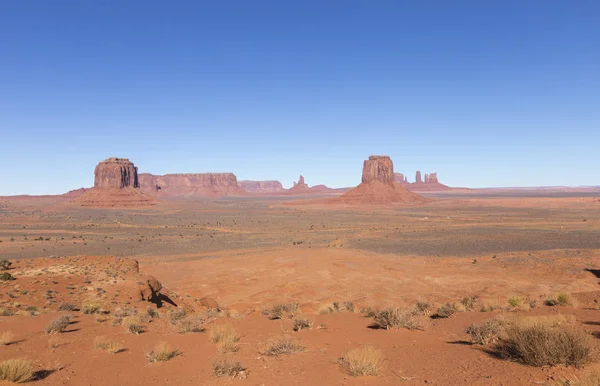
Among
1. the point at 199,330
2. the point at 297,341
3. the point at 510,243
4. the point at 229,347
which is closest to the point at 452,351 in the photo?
the point at 297,341

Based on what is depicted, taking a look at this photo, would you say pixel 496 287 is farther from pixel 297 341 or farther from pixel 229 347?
Answer: pixel 229 347

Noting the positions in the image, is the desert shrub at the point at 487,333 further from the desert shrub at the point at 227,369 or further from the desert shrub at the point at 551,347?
the desert shrub at the point at 227,369

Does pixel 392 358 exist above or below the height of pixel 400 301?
above

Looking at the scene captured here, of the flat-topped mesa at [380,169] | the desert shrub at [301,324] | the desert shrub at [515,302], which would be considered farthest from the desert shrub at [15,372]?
the flat-topped mesa at [380,169]

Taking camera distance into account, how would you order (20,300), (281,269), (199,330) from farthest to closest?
(281,269) < (20,300) < (199,330)

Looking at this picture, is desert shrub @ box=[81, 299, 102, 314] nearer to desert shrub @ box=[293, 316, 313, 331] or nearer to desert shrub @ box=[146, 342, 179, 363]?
desert shrub @ box=[146, 342, 179, 363]

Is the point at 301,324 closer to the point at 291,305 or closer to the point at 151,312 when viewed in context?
the point at 291,305

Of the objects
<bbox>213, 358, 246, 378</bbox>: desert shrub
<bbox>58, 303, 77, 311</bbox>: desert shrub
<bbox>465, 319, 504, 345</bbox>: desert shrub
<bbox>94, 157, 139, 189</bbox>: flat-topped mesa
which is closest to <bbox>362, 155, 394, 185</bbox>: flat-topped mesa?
<bbox>94, 157, 139, 189</bbox>: flat-topped mesa

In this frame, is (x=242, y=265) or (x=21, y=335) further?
(x=242, y=265)
